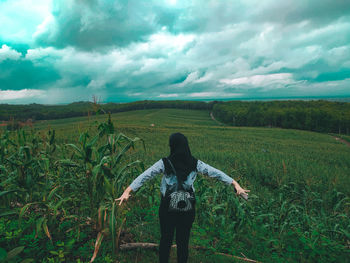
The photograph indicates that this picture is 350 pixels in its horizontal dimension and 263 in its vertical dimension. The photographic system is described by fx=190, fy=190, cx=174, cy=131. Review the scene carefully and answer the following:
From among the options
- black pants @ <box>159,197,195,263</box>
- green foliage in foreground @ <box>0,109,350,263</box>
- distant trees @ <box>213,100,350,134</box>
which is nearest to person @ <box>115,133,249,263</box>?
black pants @ <box>159,197,195,263</box>

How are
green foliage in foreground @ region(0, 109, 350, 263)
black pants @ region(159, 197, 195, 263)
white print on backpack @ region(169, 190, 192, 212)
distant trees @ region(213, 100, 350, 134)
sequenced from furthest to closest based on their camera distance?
distant trees @ region(213, 100, 350, 134)
green foliage in foreground @ region(0, 109, 350, 263)
black pants @ region(159, 197, 195, 263)
white print on backpack @ region(169, 190, 192, 212)

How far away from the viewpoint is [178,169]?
2.35 metres

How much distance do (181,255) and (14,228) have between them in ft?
8.67

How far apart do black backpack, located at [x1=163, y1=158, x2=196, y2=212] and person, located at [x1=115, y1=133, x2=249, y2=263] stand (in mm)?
22

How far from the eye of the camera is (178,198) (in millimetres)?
2297

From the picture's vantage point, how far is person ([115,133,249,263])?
235 centimetres

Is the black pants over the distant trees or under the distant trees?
over

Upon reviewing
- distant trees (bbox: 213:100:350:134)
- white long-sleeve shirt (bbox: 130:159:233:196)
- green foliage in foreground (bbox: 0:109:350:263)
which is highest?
white long-sleeve shirt (bbox: 130:159:233:196)

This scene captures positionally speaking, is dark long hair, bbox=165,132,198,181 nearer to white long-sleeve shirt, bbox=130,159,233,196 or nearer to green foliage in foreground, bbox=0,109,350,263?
white long-sleeve shirt, bbox=130,159,233,196

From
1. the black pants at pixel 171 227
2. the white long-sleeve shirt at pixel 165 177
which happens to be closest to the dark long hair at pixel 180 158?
the white long-sleeve shirt at pixel 165 177

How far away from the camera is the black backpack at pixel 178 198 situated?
2.30 meters

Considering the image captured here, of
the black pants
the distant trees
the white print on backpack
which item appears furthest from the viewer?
the distant trees

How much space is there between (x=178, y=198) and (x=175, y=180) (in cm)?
23

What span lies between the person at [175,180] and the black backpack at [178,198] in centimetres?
2
